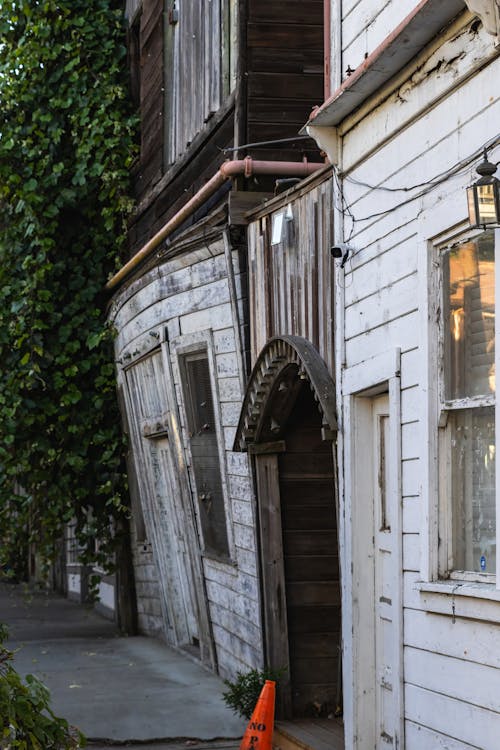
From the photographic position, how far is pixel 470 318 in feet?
18.9

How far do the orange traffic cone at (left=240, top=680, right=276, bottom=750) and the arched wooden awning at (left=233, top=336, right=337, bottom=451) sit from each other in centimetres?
169

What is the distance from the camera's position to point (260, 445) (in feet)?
29.5

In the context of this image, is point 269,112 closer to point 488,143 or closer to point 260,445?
point 260,445

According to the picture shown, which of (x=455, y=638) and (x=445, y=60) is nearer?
(x=455, y=638)

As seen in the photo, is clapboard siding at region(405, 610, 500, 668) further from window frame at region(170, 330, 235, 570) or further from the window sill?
window frame at region(170, 330, 235, 570)

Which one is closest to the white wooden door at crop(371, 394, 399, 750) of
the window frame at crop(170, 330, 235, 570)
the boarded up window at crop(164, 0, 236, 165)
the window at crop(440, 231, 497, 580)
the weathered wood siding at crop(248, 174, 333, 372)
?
the weathered wood siding at crop(248, 174, 333, 372)

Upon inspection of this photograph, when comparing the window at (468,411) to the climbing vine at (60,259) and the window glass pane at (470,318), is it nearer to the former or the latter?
the window glass pane at (470,318)

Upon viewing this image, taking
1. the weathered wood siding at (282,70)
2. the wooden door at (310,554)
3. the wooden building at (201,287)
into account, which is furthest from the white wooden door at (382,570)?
the weathered wood siding at (282,70)

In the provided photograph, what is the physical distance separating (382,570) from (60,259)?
8.07m

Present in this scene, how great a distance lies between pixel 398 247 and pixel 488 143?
1179mm

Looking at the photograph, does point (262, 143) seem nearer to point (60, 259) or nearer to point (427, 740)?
point (427, 740)

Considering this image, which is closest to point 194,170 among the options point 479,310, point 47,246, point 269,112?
point 269,112

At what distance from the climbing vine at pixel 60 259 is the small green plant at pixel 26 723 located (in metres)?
8.47

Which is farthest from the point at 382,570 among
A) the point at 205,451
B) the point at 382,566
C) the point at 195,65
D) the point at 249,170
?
the point at 195,65
